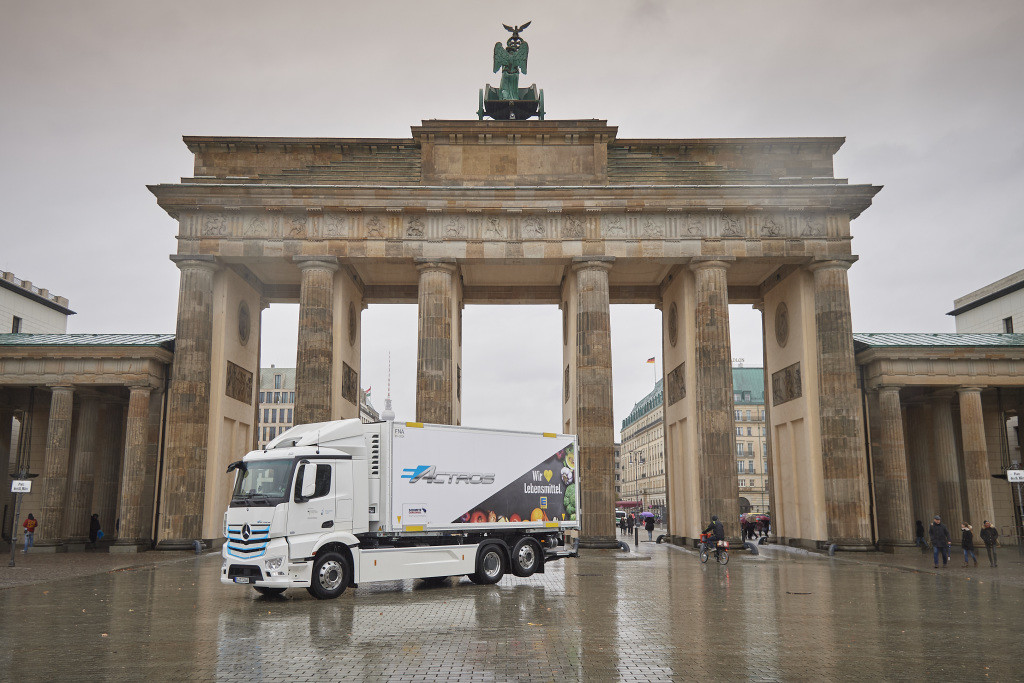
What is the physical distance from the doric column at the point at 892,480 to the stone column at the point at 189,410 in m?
28.0

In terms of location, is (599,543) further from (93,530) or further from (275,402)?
(275,402)

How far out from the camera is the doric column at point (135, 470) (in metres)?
32.0

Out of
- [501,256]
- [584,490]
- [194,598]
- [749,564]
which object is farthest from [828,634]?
[501,256]

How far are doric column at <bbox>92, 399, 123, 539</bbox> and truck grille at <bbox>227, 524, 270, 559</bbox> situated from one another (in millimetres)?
22548

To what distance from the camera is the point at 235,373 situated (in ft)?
120

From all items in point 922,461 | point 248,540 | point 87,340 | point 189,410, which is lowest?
point 248,540

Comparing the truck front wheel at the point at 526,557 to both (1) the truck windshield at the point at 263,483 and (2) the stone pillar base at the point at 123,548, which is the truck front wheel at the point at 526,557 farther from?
(2) the stone pillar base at the point at 123,548

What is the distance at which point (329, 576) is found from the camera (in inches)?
685

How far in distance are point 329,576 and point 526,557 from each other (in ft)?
18.4

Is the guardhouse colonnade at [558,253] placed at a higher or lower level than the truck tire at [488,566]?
higher

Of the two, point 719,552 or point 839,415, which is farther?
point 839,415

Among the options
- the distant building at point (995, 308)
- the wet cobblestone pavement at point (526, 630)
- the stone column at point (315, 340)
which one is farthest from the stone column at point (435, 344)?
the distant building at point (995, 308)

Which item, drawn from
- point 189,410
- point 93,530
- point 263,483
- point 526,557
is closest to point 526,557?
point 526,557

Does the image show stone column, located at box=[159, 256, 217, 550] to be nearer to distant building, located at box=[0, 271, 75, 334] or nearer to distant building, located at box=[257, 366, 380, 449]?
distant building, located at box=[0, 271, 75, 334]
